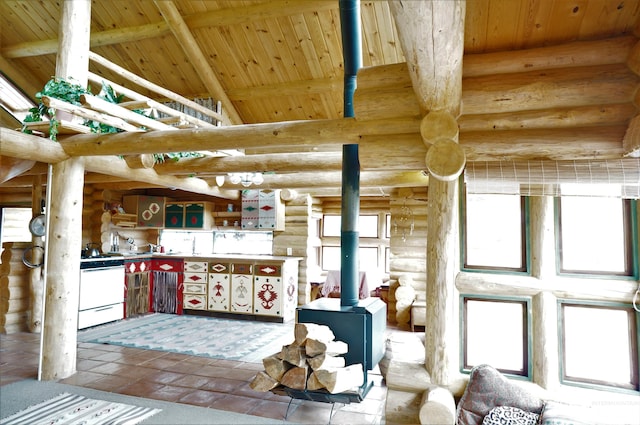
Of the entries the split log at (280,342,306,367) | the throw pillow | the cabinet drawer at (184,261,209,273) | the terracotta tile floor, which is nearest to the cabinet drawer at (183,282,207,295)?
the cabinet drawer at (184,261,209,273)

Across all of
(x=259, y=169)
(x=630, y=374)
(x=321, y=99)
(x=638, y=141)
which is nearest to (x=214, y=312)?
(x=259, y=169)

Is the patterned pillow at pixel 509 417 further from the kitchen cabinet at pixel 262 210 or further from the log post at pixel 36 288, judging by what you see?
the log post at pixel 36 288

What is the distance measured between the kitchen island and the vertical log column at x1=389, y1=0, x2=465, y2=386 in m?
4.38

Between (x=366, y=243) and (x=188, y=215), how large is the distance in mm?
4147

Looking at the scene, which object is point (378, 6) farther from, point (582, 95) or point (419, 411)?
point (419, 411)

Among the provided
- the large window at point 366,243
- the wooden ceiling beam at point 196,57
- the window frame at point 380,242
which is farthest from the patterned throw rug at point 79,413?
the window frame at point 380,242

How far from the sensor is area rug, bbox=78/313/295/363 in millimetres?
5719

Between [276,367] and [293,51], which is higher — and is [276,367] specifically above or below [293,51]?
below

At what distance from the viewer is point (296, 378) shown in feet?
11.9

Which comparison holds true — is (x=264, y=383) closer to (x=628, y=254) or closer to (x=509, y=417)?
(x=509, y=417)

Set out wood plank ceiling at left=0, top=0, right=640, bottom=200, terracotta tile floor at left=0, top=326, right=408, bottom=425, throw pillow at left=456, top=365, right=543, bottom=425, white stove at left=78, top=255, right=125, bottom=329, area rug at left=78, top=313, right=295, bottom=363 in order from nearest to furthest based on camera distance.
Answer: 1. wood plank ceiling at left=0, top=0, right=640, bottom=200
2. throw pillow at left=456, top=365, right=543, bottom=425
3. terracotta tile floor at left=0, top=326, right=408, bottom=425
4. area rug at left=78, top=313, right=295, bottom=363
5. white stove at left=78, top=255, right=125, bottom=329

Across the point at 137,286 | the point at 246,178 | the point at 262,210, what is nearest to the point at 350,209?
the point at 246,178

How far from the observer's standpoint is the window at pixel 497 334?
3.63m

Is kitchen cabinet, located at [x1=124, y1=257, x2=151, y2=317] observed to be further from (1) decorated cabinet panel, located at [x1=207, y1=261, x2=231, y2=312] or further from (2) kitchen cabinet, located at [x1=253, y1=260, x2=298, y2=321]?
(2) kitchen cabinet, located at [x1=253, y1=260, x2=298, y2=321]
